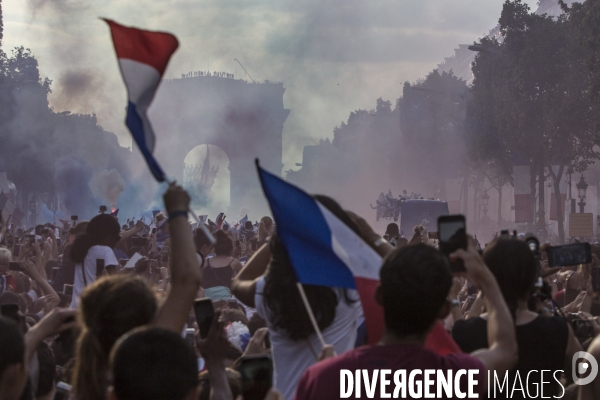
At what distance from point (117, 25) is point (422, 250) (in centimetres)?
170

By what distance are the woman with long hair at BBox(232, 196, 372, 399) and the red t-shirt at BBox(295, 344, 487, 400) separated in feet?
3.00

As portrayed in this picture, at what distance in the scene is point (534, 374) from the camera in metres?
3.61

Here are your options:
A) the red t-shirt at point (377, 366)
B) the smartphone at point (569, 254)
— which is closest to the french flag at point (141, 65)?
the red t-shirt at point (377, 366)

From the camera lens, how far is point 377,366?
2785mm

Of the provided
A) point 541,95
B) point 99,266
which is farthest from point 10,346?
point 541,95

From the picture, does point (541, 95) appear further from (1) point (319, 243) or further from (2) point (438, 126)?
(1) point (319, 243)

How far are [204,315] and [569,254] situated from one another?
1534 mm

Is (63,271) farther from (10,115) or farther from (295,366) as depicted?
(10,115)

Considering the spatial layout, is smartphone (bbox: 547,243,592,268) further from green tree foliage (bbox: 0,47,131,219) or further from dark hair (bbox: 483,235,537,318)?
green tree foliage (bbox: 0,47,131,219)

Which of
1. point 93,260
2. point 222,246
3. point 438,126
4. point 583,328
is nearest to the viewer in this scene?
point 583,328

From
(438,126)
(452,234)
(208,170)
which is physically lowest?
(452,234)

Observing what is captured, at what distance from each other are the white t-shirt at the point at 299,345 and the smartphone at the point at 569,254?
2.68 feet

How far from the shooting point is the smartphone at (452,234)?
3.28m

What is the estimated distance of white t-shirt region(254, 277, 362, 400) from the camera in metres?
3.86
